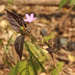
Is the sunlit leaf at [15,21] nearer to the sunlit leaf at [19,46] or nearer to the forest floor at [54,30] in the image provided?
the sunlit leaf at [19,46]

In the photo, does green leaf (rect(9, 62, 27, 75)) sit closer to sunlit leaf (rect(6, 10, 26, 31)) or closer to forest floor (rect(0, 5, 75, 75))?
forest floor (rect(0, 5, 75, 75))

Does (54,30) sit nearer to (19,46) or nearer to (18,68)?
(18,68)

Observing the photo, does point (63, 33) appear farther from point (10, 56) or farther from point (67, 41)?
point (10, 56)

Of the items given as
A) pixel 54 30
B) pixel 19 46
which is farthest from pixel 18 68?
pixel 54 30

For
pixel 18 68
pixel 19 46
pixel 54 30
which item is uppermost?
pixel 54 30

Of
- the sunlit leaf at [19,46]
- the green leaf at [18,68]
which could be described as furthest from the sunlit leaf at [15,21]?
the green leaf at [18,68]

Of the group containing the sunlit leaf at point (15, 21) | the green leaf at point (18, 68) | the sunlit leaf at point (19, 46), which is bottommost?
the green leaf at point (18, 68)

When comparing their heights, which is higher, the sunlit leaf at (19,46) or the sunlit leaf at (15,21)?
the sunlit leaf at (15,21)

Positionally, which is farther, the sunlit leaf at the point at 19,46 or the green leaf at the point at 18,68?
the green leaf at the point at 18,68
